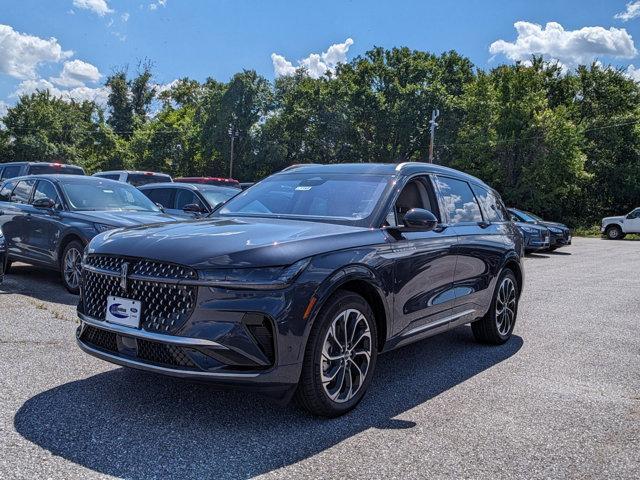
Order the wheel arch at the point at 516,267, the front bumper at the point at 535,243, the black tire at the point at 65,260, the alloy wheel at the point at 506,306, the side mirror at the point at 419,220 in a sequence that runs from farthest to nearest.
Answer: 1. the front bumper at the point at 535,243
2. the black tire at the point at 65,260
3. the wheel arch at the point at 516,267
4. the alloy wheel at the point at 506,306
5. the side mirror at the point at 419,220

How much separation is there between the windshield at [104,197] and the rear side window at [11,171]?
7.92 meters

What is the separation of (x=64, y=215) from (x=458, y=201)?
564cm

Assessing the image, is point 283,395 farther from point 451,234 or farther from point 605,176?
point 605,176

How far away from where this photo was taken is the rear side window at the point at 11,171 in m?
15.9

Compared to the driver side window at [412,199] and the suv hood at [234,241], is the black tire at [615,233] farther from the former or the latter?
the suv hood at [234,241]

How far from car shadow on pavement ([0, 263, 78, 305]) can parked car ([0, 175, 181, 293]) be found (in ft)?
0.85

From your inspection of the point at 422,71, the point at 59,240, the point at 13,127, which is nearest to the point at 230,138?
the point at 422,71

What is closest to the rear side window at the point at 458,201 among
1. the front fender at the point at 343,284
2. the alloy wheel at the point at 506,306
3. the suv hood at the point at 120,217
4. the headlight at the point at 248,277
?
the alloy wheel at the point at 506,306

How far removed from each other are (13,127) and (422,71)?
37913 millimetres

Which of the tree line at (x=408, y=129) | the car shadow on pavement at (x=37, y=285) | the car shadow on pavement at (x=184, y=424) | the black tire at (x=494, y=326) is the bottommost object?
the car shadow on pavement at (x=37, y=285)

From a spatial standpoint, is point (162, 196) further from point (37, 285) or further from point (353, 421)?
point (353, 421)

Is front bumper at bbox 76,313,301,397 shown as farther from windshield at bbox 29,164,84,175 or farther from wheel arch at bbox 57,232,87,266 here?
windshield at bbox 29,164,84,175

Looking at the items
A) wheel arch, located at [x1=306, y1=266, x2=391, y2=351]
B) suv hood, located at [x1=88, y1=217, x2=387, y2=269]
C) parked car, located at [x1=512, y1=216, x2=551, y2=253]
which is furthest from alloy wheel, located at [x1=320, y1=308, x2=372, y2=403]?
parked car, located at [x1=512, y1=216, x2=551, y2=253]

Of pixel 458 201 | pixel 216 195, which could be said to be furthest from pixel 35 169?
pixel 458 201
